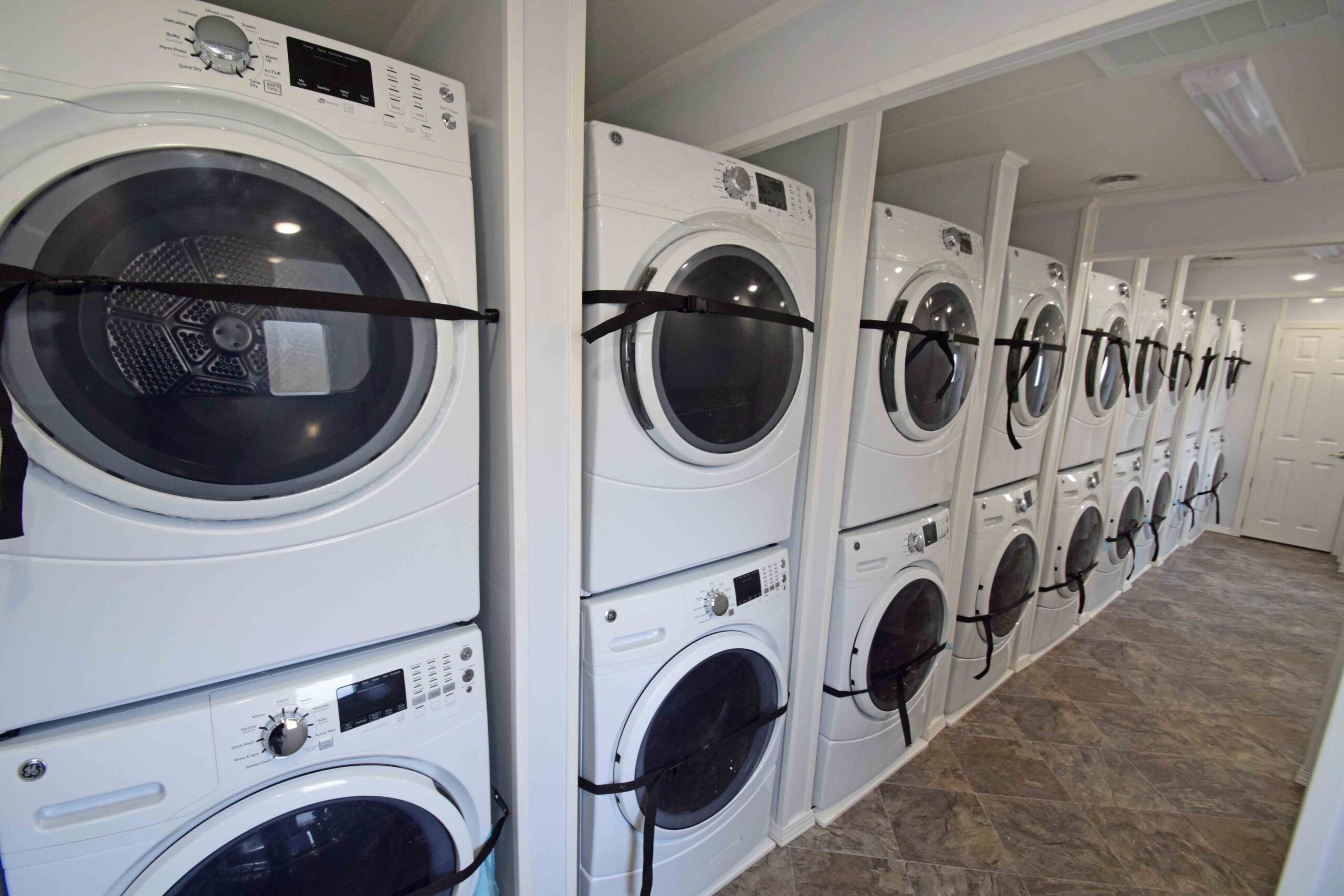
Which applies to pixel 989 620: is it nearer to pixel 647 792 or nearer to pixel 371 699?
pixel 647 792

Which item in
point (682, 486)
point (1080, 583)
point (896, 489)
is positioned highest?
point (682, 486)

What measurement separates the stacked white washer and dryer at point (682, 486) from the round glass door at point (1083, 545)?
Answer: 6.72 feet

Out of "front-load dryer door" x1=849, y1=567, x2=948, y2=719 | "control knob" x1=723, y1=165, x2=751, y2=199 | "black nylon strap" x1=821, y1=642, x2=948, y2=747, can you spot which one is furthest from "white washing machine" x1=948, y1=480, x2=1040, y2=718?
"control knob" x1=723, y1=165, x2=751, y2=199

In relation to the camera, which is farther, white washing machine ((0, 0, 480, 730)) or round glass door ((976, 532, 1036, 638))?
round glass door ((976, 532, 1036, 638))

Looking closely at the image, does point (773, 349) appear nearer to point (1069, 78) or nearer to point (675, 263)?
point (675, 263)

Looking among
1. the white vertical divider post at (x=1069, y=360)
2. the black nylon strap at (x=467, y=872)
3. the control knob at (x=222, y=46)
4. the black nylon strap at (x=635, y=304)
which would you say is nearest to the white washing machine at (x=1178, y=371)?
the white vertical divider post at (x=1069, y=360)

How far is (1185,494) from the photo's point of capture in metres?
4.29

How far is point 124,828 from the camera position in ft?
2.38

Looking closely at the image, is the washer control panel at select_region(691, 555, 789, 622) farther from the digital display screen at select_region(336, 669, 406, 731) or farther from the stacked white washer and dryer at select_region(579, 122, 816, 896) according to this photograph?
the digital display screen at select_region(336, 669, 406, 731)

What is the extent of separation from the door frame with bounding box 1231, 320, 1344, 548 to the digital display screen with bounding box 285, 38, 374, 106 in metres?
6.97

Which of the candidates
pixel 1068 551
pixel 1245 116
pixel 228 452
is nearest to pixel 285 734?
pixel 228 452

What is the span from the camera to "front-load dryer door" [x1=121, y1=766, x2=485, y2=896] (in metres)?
0.77

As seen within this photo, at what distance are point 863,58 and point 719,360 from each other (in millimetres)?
591

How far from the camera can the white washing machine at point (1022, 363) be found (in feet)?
6.67
